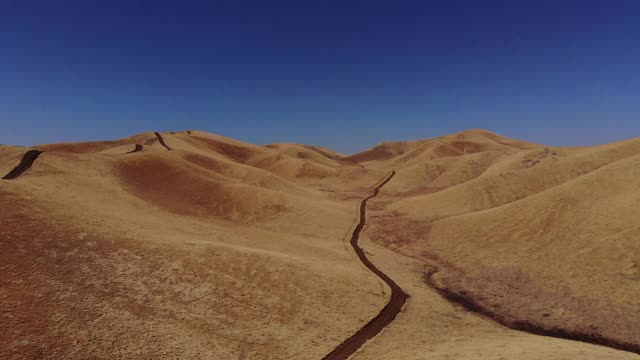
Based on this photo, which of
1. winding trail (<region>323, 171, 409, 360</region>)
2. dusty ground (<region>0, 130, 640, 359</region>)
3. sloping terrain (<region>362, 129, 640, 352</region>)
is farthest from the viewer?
sloping terrain (<region>362, 129, 640, 352</region>)

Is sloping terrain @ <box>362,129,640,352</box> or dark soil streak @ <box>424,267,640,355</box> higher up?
sloping terrain @ <box>362,129,640,352</box>

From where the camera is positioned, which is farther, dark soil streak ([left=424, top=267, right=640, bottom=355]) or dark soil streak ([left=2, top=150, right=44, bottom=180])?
dark soil streak ([left=2, top=150, right=44, bottom=180])

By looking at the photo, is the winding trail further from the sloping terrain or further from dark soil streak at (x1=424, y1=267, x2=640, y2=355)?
the sloping terrain

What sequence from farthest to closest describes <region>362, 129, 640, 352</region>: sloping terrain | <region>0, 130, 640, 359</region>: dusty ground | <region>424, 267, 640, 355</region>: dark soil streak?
1. <region>362, 129, 640, 352</region>: sloping terrain
2. <region>424, 267, 640, 355</region>: dark soil streak
3. <region>0, 130, 640, 359</region>: dusty ground

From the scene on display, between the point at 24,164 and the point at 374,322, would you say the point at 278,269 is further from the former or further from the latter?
the point at 24,164

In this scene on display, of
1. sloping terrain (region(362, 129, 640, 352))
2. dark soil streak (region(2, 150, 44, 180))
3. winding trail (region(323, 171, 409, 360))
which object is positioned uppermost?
dark soil streak (region(2, 150, 44, 180))

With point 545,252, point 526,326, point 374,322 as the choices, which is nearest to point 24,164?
point 374,322

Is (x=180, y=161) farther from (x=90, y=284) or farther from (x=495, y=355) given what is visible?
(x=495, y=355)

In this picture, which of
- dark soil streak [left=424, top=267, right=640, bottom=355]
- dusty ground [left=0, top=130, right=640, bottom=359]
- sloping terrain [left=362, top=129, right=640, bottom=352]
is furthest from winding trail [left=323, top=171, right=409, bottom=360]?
sloping terrain [left=362, top=129, right=640, bottom=352]
